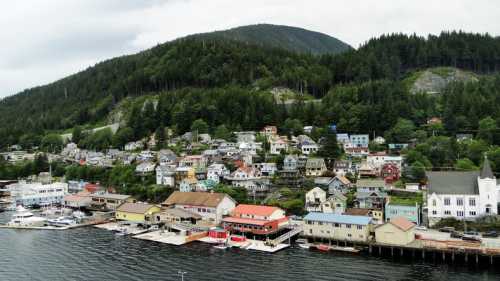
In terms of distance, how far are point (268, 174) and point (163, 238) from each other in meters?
22.7

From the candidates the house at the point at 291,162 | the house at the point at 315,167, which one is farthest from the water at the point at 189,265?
the house at the point at 291,162

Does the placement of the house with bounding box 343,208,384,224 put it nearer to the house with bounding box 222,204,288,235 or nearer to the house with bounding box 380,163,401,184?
the house with bounding box 222,204,288,235

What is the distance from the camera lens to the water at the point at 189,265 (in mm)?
34969

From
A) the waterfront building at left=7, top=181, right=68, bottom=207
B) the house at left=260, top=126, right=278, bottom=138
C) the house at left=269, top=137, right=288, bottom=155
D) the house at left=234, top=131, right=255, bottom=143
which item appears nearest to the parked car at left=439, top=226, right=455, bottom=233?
the house at left=269, top=137, right=288, bottom=155

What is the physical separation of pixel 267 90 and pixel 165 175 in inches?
1908

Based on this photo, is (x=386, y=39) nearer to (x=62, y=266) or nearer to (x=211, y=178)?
(x=211, y=178)

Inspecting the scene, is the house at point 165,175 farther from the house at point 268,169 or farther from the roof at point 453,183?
the roof at point 453,183

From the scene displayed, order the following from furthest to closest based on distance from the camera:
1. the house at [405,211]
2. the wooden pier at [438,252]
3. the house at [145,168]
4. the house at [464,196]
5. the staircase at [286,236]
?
the house at [145,168] < the house at [405,211] < the house at [464,196] < the staircase at [286,236] < the wooden pier at [438,252]

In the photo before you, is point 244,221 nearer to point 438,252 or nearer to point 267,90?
point 438,252

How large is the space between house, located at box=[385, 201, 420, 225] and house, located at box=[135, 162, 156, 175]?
130 feet

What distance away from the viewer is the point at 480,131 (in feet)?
224

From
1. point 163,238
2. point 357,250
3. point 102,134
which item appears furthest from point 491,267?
point 102,134

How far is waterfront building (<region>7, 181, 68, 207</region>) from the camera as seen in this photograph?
229 feet

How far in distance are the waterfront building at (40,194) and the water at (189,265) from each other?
965 inches
